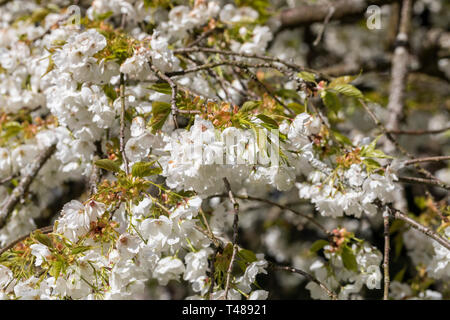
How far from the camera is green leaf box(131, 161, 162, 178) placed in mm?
1263

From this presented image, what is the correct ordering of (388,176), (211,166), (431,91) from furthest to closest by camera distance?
(431,91)
(388,176)
(211,166)

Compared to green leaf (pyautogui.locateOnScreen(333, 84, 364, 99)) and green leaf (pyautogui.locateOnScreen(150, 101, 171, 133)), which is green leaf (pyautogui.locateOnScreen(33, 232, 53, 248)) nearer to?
green leaf (pyautogui.locateOnScreen(150, 101, 171, 133))

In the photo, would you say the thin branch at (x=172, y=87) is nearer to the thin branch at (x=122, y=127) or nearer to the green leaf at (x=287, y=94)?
the thin branch at (x=122, y=127)

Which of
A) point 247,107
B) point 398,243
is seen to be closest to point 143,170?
point 247,107

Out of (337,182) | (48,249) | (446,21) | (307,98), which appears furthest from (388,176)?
(446,21)

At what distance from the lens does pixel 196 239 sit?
4.96 feet

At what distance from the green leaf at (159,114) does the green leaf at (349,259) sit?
794 millimetres

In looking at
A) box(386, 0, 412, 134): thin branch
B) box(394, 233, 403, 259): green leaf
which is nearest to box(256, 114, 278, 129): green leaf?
box(394, 233, 403, 259): green leaf

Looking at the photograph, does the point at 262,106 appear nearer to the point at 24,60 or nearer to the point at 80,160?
the point at 80,160

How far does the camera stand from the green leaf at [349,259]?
1697mm

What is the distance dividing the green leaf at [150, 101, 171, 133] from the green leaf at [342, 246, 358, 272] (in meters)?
0.79

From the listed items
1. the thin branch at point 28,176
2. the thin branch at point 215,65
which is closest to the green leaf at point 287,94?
the thin branch at point 215,65

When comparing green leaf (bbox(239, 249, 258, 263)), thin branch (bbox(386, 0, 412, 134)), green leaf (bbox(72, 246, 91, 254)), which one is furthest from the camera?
thin branch (bbox(386, 0, 412, 134))

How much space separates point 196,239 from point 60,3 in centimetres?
207
